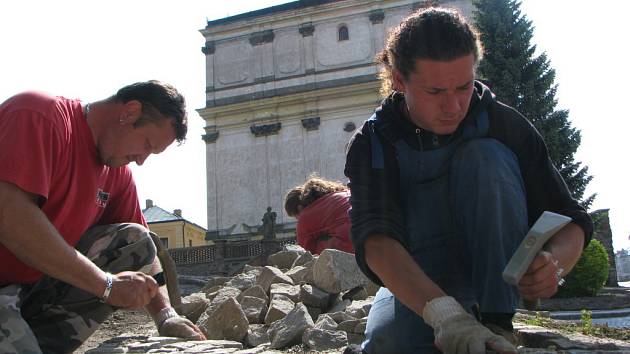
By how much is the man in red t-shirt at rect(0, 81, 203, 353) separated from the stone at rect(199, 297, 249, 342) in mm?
1237

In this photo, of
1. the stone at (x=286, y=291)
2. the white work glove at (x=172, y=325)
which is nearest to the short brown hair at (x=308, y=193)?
the stone at (x=286, y=291)

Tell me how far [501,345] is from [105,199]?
187 centimetres

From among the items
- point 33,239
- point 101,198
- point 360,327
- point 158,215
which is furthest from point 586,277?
point 158,215

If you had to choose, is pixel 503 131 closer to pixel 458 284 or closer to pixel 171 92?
pixel 458 284

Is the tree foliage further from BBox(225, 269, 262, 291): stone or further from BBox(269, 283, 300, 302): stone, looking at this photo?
BBox(269, 283, 300, 302): stone

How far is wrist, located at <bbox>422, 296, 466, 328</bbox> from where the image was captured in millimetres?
1816

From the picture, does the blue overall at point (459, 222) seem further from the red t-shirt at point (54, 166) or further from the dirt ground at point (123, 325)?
the dirt ground at point (123, 325)

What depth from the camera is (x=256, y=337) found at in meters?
4.30

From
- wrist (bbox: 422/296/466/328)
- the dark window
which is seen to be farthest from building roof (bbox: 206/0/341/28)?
wrist (bbox: 422/296/466/328)

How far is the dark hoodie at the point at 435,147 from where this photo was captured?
2.19 meters

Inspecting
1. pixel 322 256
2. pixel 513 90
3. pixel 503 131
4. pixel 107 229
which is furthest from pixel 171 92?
pixel 513 90

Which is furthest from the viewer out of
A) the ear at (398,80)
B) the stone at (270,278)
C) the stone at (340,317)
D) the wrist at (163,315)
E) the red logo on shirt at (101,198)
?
the stone at (270,278)

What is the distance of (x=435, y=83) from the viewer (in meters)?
2.01

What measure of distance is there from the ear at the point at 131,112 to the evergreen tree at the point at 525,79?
54.2 ft
